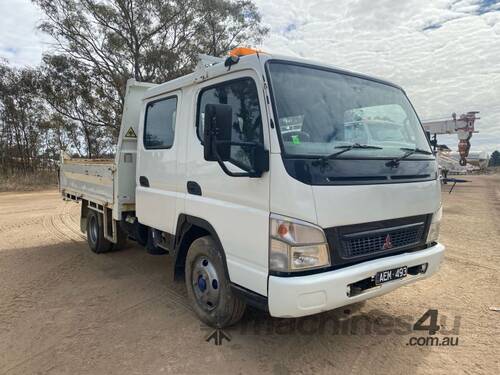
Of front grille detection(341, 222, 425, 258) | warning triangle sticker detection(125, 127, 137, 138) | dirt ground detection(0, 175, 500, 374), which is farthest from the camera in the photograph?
warning triangle sticker detection(125, 127, 137, 138)

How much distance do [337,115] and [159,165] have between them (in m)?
2.03

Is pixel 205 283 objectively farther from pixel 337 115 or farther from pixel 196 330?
pixel 337 115

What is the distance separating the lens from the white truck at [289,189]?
263cm

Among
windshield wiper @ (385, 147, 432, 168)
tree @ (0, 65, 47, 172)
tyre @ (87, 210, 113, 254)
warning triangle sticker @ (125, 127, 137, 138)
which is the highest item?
tree @ (0, 65, 47, 172)

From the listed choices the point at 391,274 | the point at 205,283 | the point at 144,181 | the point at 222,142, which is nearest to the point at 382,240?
the point at 391,274

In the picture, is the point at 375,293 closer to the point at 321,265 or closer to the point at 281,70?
the point at 321,265

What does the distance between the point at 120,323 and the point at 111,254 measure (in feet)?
8.94

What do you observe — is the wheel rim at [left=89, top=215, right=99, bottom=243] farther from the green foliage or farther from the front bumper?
the green foliage

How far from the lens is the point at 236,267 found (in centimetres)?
301

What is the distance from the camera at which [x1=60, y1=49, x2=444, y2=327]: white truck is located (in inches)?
103

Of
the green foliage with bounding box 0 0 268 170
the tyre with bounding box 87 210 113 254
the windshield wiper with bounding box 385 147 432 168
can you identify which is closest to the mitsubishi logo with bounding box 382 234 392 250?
the windshield wiper with bounding box 385 147 432 168

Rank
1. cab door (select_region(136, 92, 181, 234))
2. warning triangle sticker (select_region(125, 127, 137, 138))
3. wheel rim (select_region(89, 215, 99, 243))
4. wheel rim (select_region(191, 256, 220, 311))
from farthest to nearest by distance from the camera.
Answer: wheel rim (select_region(89, 215, 99, 243))
warning triangle sticker (select_region(125, 127, 137, 138))
cab door (select_region(136, 92, 181, 234))
wheel rim (select_region(191, 256, 220, 311))

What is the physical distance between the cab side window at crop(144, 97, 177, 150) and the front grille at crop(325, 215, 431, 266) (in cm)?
205

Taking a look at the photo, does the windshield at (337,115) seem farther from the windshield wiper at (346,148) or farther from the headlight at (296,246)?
the headlight at (296,246)
